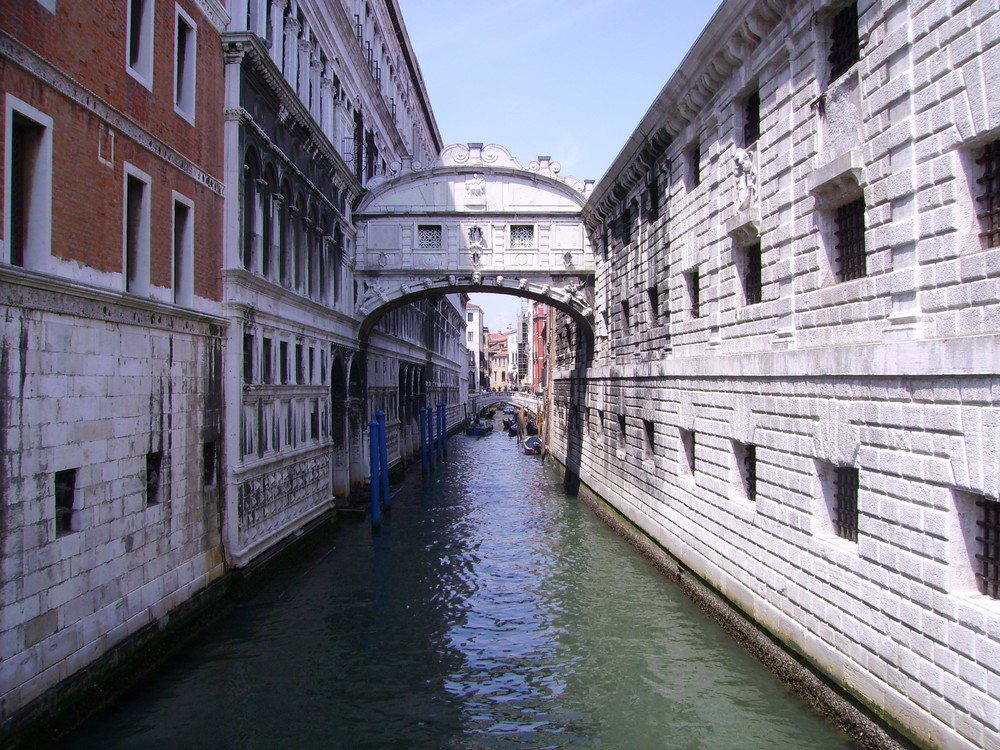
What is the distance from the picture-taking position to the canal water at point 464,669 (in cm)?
733

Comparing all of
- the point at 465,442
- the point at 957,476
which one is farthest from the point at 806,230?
the point at 465,442

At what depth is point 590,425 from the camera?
69.7 ft

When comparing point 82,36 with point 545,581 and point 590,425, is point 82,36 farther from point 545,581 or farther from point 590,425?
point 590,425

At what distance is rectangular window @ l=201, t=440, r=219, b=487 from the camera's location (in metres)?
10.7

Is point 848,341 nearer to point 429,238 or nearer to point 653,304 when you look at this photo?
point 653,304

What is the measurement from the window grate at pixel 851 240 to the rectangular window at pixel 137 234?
7.24 m

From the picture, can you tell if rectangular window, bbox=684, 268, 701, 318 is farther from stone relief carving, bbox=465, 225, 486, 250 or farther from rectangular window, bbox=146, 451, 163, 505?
stone relief carving, bbox=465, 225, 486, 250

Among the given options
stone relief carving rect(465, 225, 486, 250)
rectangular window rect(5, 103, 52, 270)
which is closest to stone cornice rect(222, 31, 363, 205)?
stone relief carving rect(465, 225, 486, 250)

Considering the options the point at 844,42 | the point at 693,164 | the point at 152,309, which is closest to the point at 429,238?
the point at 693,164

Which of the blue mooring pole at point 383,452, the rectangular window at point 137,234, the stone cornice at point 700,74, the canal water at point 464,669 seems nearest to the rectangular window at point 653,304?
the stone cornice at point 700,74

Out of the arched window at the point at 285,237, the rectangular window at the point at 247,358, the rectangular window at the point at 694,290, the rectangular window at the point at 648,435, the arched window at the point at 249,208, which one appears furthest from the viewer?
the rectangular window at the point at 648,435

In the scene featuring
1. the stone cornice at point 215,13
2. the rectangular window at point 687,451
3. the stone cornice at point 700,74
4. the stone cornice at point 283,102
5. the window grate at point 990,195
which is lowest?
the rectangular window at point 687,451

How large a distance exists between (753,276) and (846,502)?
11.3 feet

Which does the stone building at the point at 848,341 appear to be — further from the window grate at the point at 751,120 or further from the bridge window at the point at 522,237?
the bridge window at the point at 522,237
